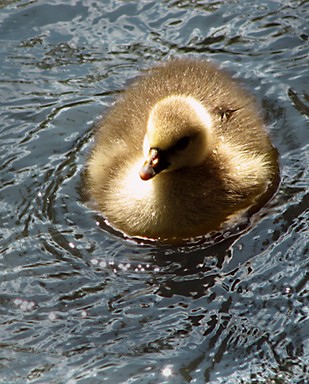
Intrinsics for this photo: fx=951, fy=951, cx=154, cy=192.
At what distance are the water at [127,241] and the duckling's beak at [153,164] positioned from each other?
13.2 inches

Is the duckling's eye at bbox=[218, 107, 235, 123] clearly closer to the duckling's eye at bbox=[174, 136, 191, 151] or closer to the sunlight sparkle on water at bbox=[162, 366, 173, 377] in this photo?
the duckling's eye at bbox=[174, 136, 191, 151]

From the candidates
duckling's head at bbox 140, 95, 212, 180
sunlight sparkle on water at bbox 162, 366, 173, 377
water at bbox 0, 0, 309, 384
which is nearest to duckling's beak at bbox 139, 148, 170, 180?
duckling's head at bbox 140, 95, 212, 180

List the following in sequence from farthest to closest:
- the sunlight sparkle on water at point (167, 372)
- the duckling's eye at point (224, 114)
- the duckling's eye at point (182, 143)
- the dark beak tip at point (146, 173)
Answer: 1. the duckling's eye at point (224, 114)
2. the duckling's eye at point (182, 143)
3. the dark beak tip at point (146, 173)
4. the sunlight sparkle on water at point (167, 372)

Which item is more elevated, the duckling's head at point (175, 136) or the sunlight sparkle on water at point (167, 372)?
the duckling's head at point (175, 136)

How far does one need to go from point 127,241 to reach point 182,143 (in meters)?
0.46

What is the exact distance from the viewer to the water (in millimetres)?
3191

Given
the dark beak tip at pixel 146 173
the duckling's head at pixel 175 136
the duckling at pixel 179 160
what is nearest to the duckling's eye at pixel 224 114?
the duckling at pixel 179 160

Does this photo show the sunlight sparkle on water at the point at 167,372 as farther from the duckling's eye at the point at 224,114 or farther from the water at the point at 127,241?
the duckling's eye at the point at 224,114

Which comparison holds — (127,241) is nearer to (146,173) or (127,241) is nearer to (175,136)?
(146,173)

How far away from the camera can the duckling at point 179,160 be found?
3.74m

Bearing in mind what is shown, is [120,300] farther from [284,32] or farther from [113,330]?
[284,32]

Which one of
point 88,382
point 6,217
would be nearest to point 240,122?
point 6,217

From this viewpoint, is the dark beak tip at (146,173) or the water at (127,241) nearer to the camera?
the water at (127,241)

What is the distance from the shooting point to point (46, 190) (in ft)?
13.3
